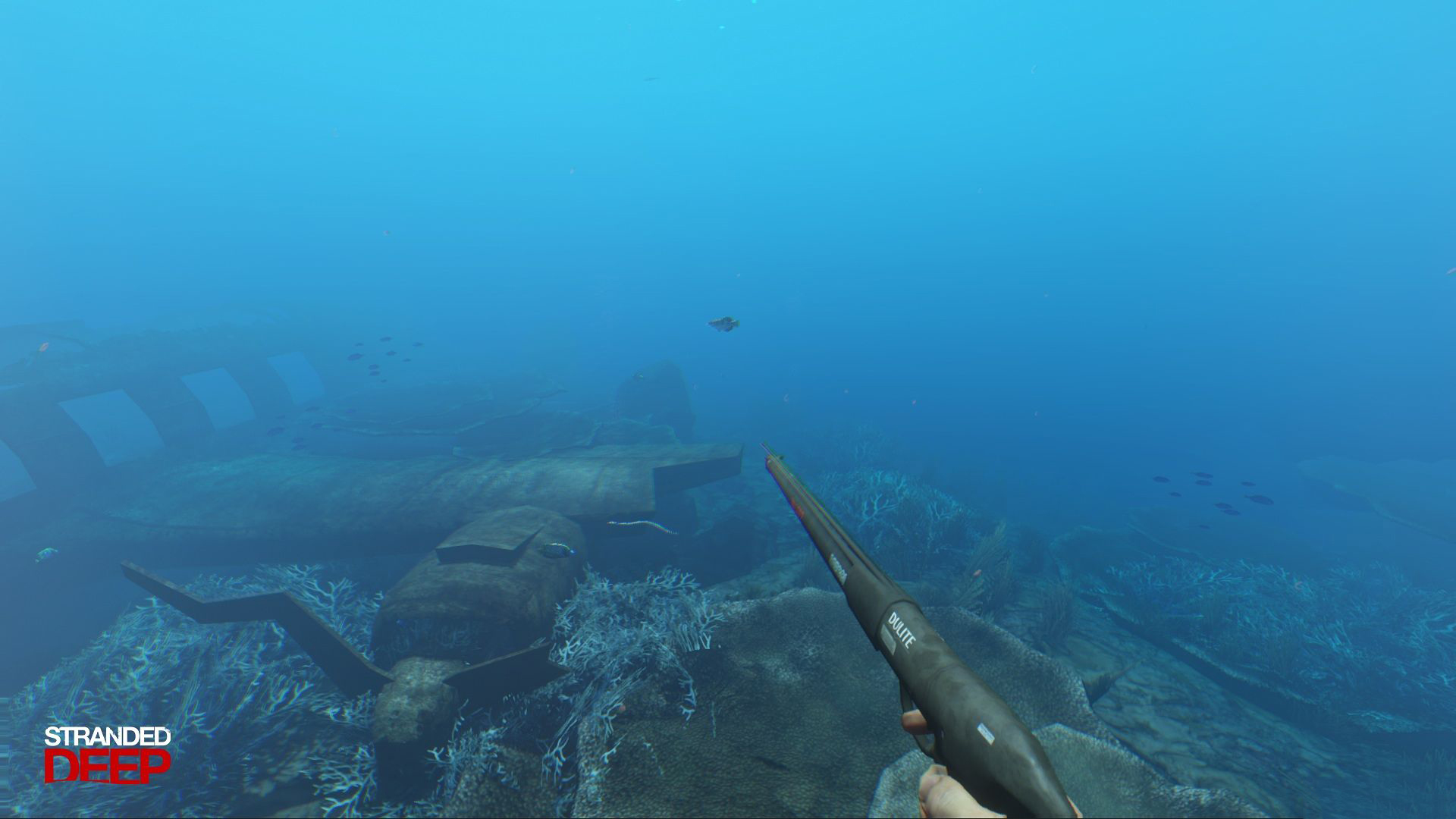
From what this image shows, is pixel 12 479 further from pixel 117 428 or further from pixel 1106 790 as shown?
pixel 1106 790

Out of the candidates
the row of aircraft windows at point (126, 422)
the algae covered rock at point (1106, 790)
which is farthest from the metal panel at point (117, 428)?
the algae covered rock at point (1106, 790)

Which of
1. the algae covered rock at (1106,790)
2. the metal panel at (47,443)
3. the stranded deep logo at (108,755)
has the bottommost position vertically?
the stranded deep logo at (108,755)

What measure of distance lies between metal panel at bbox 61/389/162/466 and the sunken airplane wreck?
2680 cm

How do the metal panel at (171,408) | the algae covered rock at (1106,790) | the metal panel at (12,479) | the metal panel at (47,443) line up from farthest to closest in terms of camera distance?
the metal panel at (12,479) < the metal panel at (171,408) < the metal panel at (47,443) < the algae covered rock at (1106,790)

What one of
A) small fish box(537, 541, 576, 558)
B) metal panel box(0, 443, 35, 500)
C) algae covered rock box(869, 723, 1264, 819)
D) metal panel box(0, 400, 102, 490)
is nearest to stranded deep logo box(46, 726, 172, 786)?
small fish box(537, 541, 576, 558)

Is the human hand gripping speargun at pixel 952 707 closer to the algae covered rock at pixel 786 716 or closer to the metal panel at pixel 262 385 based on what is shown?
the algae covered rock at pixel 786 716

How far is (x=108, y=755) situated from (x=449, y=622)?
13.8 feet

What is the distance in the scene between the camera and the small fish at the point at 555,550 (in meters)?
7.22

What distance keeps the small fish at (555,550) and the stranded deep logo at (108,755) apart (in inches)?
179

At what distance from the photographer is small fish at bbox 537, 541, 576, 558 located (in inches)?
284

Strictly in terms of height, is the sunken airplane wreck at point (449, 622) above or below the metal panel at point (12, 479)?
above

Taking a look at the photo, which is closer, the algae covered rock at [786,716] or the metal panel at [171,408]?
the algae covered rock at [786,716]

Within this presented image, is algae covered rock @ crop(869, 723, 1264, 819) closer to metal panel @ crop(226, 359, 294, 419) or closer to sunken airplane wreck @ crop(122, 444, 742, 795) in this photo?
sunken airplane wreck @ crop(122, 444, 742, 795)

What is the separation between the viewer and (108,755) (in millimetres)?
5805
